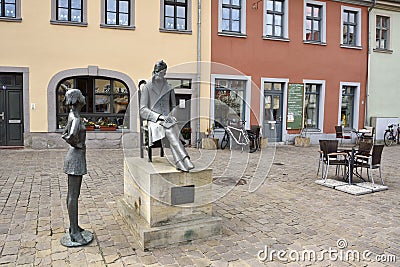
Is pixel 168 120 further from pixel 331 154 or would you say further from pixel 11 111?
pixel 11 111

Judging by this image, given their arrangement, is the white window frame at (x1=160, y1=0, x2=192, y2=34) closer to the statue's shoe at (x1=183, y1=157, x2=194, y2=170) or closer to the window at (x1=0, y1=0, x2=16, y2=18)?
the window at (x1=0, y1=0, x2=16, y2=18)

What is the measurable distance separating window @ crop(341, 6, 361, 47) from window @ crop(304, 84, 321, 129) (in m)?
2.32

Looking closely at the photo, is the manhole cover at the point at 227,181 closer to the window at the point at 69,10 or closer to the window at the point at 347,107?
the window at the point at 69,10

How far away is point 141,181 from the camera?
12.5 ft

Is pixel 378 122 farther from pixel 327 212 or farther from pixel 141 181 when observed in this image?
pixel 141 181

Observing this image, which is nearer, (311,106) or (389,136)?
(311,106)

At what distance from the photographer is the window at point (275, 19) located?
13.3 meters

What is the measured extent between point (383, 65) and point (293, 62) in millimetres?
4749

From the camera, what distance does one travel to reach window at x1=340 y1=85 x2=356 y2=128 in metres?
14.9

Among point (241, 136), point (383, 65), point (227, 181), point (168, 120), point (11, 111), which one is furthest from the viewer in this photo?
point (383, 65)

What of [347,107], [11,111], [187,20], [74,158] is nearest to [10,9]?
[11,111]

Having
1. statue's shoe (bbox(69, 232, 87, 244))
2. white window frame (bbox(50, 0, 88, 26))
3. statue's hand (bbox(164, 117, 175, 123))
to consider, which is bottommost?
statue's shoe (bbox(69, 232, 87, 244))

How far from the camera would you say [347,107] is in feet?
49.5

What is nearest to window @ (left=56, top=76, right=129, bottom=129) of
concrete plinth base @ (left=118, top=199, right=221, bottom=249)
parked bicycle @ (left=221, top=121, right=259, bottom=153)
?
parked bicycle @ (left=221, top=121, right=259, bottom=153)
